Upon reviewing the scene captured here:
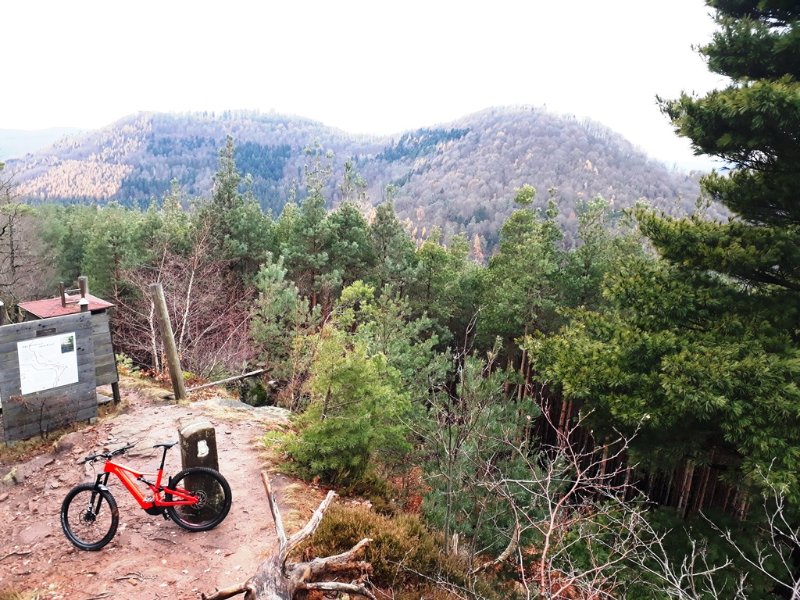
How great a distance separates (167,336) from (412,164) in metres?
116

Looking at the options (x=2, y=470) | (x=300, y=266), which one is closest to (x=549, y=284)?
(x=300, y=266)

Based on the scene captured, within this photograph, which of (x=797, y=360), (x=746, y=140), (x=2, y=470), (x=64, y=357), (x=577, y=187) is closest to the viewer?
(x=797, y=360)

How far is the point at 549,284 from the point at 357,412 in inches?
446

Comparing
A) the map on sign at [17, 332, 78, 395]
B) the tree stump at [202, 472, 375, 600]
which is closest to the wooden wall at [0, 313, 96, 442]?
the map on sign at [17, 332, 78, 395]

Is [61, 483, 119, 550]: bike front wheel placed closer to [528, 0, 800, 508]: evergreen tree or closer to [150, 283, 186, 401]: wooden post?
[150, 283, 186, 401]: wooden post

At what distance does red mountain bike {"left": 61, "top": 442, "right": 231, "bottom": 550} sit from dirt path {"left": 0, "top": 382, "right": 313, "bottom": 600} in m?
0.16

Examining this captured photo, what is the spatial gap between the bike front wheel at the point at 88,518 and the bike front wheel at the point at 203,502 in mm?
617

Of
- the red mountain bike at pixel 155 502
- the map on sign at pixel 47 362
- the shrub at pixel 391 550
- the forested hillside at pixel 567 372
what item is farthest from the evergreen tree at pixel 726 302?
the map on sign at pixel 47 362

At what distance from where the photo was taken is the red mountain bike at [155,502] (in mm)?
5383

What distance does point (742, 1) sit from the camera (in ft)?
22.0

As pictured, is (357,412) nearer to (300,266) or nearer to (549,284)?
(549,284)

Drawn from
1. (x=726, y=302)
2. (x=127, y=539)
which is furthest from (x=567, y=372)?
(x=127, y=539)

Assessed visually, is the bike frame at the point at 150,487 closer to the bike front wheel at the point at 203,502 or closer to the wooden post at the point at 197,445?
the bike front wheel at the point at 203,502

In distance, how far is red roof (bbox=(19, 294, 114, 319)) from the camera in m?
8.69
